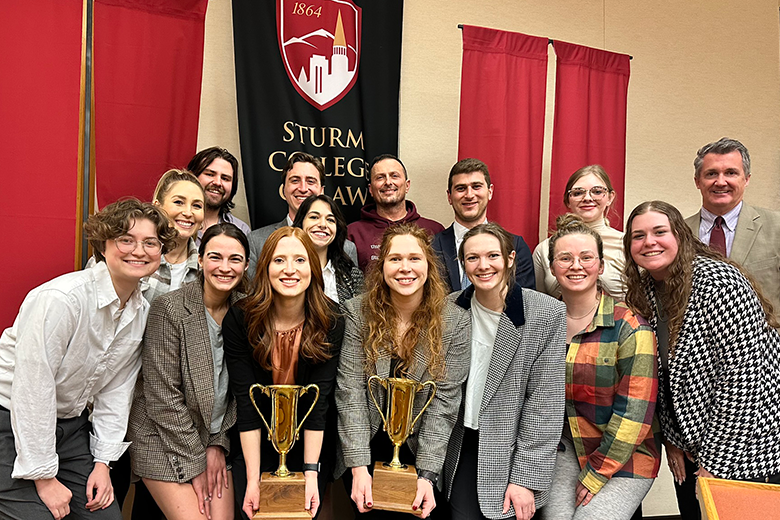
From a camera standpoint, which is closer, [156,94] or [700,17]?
[156,94]

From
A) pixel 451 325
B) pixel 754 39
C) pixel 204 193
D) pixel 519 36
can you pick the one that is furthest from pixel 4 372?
pixel 754 39

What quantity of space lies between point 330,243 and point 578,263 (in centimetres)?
126

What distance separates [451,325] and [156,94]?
7.19 feet

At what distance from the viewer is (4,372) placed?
228 centimetres

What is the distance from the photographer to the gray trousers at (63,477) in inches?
Answer: 87.3

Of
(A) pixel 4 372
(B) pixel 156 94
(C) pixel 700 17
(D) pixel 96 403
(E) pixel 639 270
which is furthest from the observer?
(C) pixel 700 17

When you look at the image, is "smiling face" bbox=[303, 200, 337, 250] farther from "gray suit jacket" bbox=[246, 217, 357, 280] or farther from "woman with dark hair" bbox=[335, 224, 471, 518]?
"woman with dark hair" bbox=[335, 224, 471, 518]

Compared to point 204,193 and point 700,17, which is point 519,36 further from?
point 204,193

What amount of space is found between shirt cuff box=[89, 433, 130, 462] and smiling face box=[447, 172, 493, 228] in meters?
2.19

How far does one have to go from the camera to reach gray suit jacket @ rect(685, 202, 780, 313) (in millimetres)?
3340

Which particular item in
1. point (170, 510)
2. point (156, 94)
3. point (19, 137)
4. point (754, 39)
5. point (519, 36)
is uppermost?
point (754, 39)

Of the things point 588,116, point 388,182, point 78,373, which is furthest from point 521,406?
point 588,116

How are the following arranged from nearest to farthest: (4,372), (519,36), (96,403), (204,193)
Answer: (4,372) → (96,403) → (204,193) → (519,36)

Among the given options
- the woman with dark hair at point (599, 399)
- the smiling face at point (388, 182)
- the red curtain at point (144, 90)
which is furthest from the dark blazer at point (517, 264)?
the red curtain at point (144, 90)
